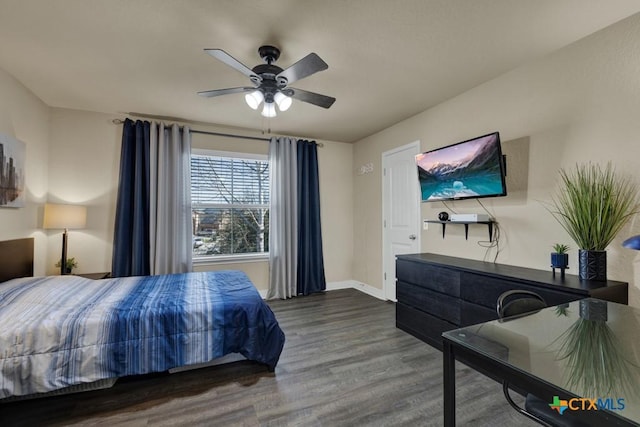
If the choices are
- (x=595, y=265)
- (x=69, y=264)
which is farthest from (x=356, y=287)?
(x=69, y=264)

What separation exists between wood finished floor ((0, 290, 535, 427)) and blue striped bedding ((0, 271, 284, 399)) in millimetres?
226

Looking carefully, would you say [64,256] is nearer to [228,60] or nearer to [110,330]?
[110,330]

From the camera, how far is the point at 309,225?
4.59 meters

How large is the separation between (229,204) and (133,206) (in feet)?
4.02

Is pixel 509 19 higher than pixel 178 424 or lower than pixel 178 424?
higher

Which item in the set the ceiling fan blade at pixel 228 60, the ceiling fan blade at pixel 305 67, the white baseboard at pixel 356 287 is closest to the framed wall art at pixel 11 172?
the ceiling fan blade at pixel 228 60

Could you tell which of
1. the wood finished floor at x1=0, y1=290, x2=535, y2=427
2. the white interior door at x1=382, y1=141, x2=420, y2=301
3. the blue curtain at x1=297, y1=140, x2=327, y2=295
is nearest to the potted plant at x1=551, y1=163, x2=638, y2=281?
the wood finished floor at x1=0, y1=290, x2=535, y2=427

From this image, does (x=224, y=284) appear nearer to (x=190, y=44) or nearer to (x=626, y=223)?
(x=190, y=44)

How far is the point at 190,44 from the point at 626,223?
3405 mm

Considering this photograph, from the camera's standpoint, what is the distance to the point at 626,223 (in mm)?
1904

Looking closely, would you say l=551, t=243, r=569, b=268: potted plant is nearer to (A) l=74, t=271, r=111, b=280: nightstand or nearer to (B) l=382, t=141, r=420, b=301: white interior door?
(B) l=382, t=141, r=420, b=301: white interior door

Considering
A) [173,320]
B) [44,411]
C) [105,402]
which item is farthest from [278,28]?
[44,411]

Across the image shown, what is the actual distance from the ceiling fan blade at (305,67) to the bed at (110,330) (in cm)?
180

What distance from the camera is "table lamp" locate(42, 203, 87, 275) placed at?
3000mm
